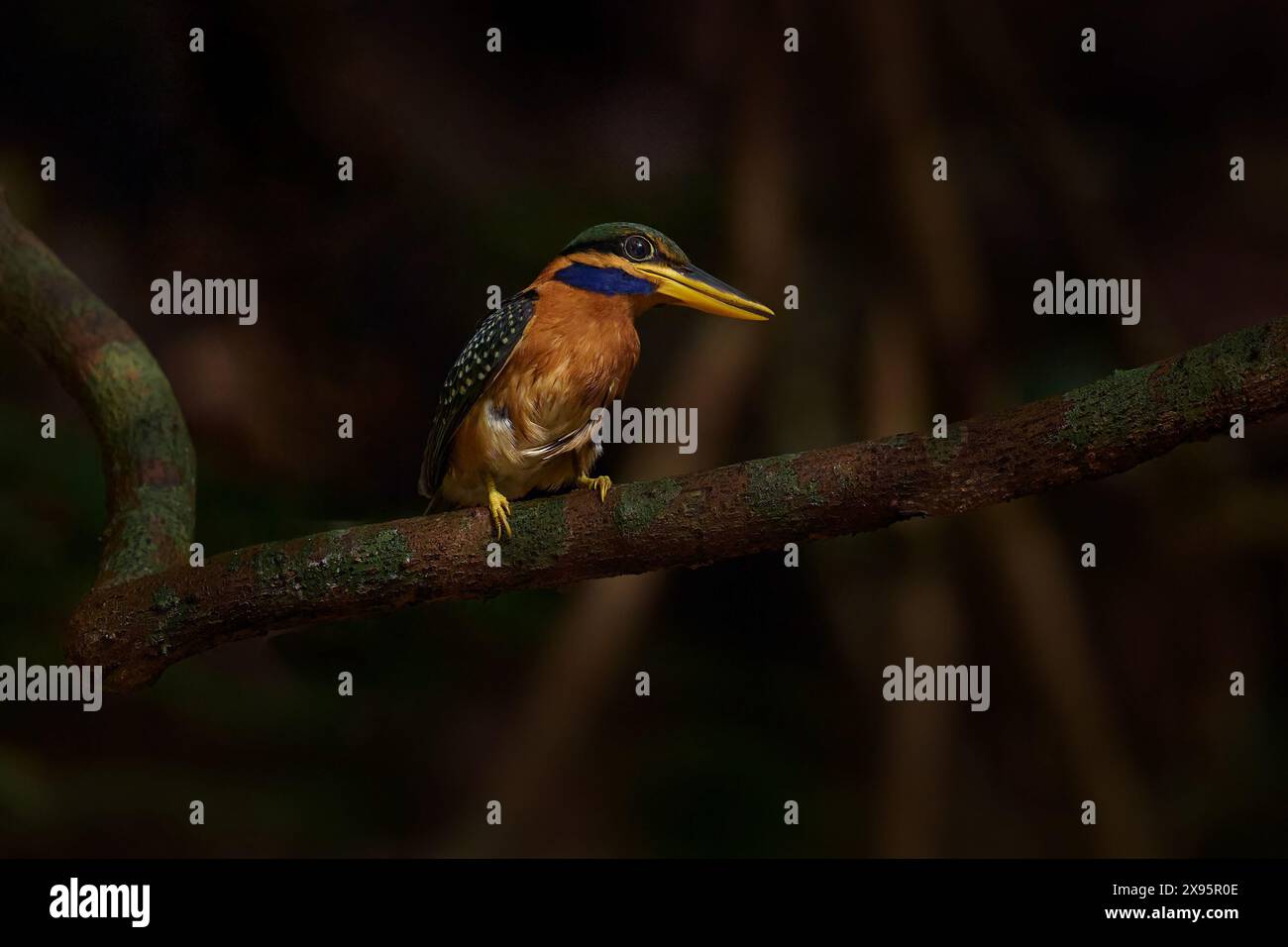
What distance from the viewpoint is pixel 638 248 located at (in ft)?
6.85

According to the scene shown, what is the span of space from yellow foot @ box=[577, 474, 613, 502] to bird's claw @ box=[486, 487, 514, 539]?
0.13 m

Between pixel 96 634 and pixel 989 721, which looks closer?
pixel 96 634

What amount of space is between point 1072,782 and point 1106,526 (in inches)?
25.4

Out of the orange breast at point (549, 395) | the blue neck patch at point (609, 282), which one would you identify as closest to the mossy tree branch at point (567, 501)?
the orange breast at point (549, 395)

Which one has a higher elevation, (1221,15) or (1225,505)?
(1221,15)

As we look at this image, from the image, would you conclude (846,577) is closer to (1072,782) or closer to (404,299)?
(1072,782)

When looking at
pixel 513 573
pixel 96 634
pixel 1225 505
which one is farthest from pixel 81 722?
pixel 1225 505

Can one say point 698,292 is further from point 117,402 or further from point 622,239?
point 117,402

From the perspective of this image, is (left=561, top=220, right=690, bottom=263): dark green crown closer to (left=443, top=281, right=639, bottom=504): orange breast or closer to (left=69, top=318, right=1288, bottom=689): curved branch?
(left=443, top=281, right=639, bottom=504): orange breast

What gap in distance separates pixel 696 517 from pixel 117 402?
3.93 feet

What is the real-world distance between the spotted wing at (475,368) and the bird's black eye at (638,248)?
179 millimetres

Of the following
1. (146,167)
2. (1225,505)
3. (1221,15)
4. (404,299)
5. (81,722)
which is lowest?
(81,722)

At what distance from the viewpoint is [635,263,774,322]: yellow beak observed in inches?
81.4

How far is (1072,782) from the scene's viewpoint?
121 inches
